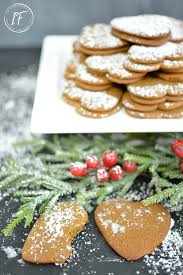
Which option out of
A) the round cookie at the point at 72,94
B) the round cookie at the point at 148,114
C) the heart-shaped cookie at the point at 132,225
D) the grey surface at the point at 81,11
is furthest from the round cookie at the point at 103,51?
the grey surface at the point at 81,11

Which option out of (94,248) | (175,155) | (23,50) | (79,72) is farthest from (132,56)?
(23,50)

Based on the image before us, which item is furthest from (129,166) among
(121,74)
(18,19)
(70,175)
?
(18,19)

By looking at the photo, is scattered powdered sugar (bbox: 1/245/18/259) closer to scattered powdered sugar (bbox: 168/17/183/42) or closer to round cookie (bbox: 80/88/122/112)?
round cookie (bbox: 80/88/122/112)

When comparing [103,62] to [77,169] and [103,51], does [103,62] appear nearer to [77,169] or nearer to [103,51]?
[103,51]

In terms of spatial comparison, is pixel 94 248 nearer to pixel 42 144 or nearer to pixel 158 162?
pixel 158 162

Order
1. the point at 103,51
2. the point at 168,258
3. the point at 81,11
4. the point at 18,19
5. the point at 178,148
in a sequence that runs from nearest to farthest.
→ the point at 168,258, the point at 178,148, the point at 103,51, the point at 18,19, the point at 81,11

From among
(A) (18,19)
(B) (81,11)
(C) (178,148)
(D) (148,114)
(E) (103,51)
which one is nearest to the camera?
(C) (178,148)

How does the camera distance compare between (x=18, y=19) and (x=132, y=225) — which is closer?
(x=132, y=225)
